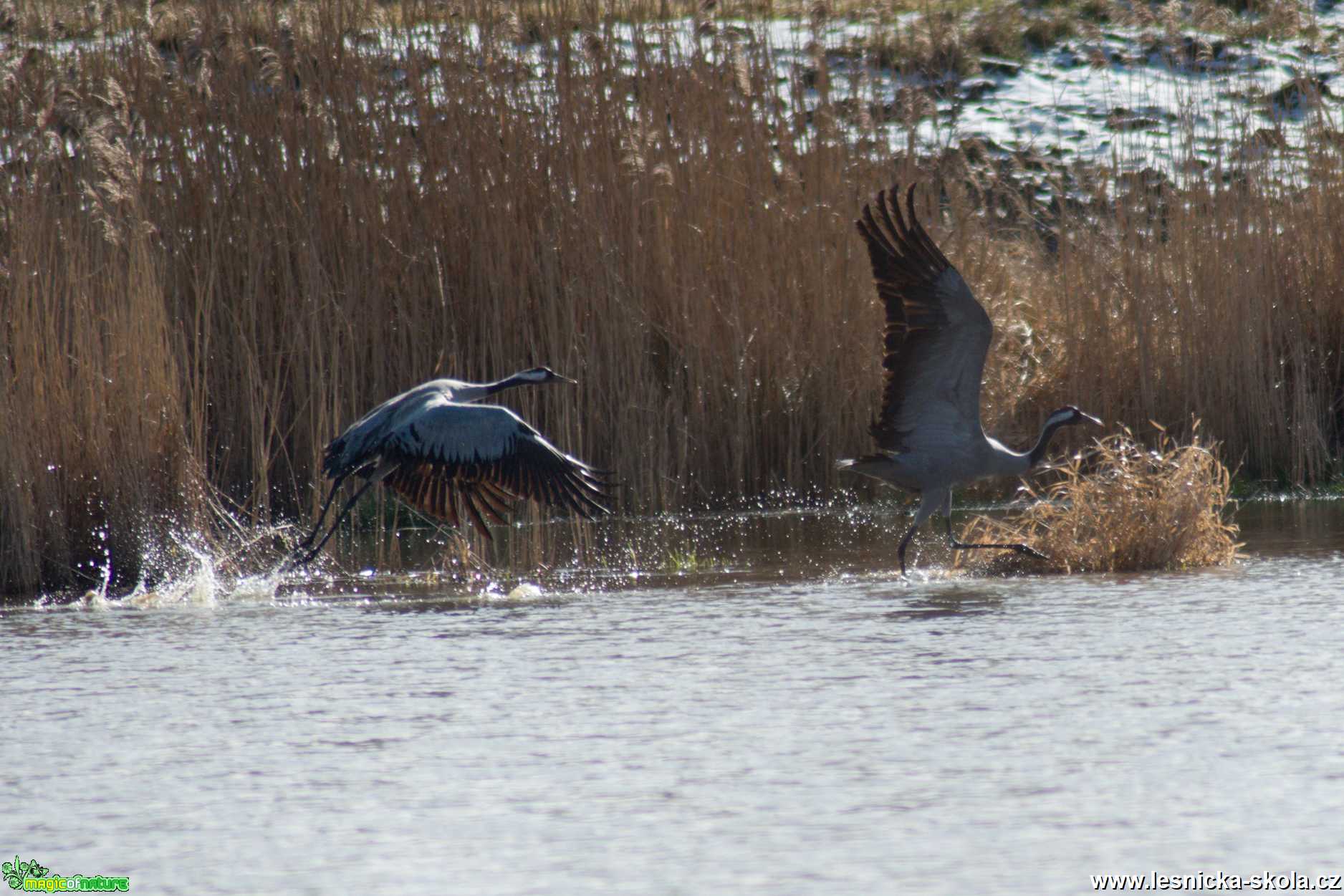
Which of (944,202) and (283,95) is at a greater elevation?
(283,95)

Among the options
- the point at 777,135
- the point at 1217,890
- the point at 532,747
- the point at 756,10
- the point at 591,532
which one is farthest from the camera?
the point at 756,10

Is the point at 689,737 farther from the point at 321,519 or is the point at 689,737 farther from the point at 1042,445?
the point at 1042,445

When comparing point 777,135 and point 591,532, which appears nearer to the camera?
point 591,532

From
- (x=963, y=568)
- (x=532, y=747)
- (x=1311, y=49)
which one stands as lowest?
(x=963, y=568)

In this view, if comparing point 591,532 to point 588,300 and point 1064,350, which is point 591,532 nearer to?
point 588,300

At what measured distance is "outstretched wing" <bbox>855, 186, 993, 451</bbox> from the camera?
6.91m

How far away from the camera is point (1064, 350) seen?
9508 millimetres

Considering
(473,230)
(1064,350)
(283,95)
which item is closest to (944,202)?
(1064,350)

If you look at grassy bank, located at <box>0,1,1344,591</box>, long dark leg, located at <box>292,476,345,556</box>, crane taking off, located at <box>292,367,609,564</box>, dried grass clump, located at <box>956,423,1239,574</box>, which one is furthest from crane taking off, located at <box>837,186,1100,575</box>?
long dark leg, located at <box>292,476,345,556</box>

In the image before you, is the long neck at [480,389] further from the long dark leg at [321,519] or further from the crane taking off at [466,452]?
the long dark leg at [321,519]

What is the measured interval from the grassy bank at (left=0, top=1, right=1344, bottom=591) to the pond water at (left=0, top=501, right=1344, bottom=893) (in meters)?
1.81

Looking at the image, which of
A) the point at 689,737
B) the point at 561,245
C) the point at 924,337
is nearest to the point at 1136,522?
the point at 924,337

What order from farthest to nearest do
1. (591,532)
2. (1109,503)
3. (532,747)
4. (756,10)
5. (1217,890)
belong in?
1. (756,10)
2. (591,532)
3. (1109,503)
4. (532,747)
5. (1217,890)

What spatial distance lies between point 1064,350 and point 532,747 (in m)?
5.70
